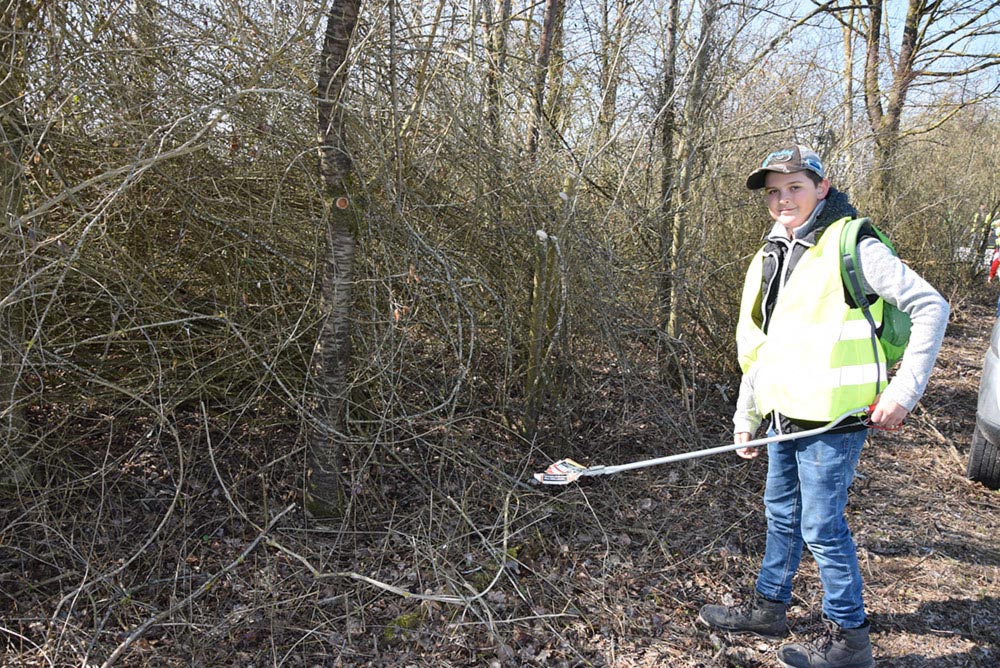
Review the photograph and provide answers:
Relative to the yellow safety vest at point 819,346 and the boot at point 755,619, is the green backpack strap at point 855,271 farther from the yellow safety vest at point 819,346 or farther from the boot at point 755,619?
the boot at point 755,619

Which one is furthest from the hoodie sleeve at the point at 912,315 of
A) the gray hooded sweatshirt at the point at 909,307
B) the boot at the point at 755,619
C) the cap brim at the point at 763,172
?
the boot at the point at 755,619

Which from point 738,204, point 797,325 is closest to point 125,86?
point 797,325

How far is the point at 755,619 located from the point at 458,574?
1.22 meters

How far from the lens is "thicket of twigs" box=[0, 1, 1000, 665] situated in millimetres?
2805

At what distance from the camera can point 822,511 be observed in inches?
95.8

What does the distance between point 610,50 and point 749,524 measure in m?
2.71

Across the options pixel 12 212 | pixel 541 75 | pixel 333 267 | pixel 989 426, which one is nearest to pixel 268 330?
pixel 333 267

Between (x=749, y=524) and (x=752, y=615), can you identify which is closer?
(x=752, y=615)

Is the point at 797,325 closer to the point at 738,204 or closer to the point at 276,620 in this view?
the point at 276,620

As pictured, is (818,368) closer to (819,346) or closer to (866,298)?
(819,346)

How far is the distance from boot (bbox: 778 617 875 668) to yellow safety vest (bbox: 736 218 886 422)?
815 millimetres

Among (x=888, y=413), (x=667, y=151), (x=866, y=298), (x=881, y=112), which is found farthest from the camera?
(x=881, y=112)

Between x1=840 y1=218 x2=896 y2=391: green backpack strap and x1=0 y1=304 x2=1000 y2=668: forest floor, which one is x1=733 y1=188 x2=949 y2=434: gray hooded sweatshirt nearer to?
x1=840 y1=218 x2=896 y2=391: green backpack strap

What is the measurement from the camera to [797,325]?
8.02ft
